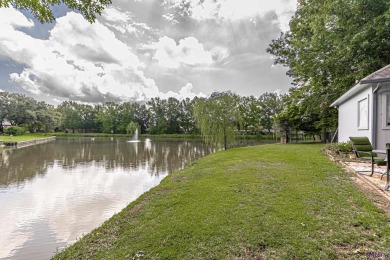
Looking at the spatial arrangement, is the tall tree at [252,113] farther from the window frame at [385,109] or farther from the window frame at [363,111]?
the window frame at [385,109]

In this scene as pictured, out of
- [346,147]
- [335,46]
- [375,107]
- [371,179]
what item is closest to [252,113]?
[335,46]

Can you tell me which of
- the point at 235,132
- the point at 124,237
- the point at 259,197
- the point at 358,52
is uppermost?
the point at 358,52

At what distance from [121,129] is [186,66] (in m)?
40.0

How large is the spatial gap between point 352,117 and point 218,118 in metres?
8.06

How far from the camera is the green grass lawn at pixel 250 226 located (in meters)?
2.50

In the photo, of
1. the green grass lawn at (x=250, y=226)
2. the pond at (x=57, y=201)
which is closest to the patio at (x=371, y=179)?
the green grass lawn at (x=250, y=226)

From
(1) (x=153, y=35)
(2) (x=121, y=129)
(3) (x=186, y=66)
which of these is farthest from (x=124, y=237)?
(2) (x=121, y=129)

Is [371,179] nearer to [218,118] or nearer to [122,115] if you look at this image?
[218,118]

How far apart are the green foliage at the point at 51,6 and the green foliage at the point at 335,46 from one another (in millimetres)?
9932

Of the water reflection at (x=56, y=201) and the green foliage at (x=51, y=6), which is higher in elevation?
the green foliage at (x=51, y=6)

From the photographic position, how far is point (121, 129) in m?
55.3

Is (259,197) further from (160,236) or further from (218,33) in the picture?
(218,33)

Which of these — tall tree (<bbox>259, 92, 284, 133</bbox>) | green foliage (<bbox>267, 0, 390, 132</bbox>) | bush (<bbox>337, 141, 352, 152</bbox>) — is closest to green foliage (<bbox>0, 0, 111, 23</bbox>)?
bush (<bbox>337, 141, 352, 152</bbox>)

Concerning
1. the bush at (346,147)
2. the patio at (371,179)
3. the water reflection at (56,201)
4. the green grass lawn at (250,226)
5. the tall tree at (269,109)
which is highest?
the tall tree at (269,109)
